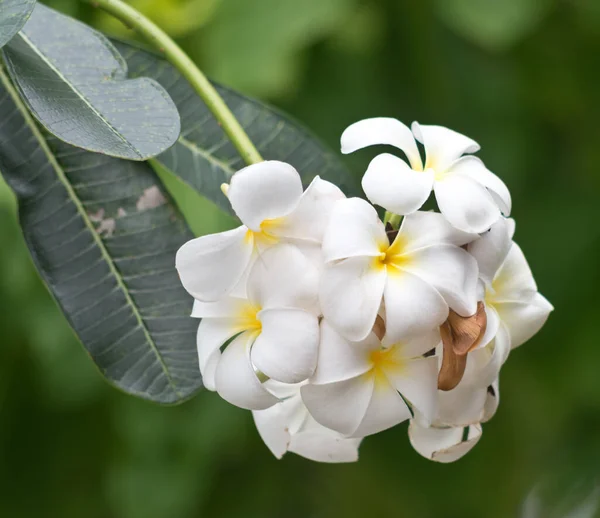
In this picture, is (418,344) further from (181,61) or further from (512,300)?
(181,61)

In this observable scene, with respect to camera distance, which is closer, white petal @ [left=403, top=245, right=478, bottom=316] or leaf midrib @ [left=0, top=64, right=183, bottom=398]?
white petal @ [left=403, top=245, right=478, bottom=316]

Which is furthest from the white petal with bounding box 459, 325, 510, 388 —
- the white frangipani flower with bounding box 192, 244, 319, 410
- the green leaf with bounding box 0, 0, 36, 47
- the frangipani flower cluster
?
the green leaf with bounding box 0, 0, 36, 47

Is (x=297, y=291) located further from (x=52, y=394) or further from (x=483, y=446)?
(x=483, y=446)

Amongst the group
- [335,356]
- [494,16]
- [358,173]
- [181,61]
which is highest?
[181,61]

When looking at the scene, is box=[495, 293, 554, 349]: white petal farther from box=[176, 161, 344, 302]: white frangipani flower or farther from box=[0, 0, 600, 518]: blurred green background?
box=[0, 0, 600, 518]: blurred green background

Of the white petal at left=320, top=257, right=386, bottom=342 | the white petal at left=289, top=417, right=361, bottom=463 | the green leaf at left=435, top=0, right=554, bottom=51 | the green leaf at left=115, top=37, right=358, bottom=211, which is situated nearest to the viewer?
the white petal at left=320, top=257, right=386, bottom=342

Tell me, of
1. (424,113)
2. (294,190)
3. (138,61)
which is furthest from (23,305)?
(294,190)

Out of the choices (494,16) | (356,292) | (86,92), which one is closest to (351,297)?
(356,292)

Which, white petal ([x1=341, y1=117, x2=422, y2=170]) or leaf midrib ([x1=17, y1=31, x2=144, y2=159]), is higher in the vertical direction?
leaf midrib ([x1=17, y1=31, x2=144, y2=159])
